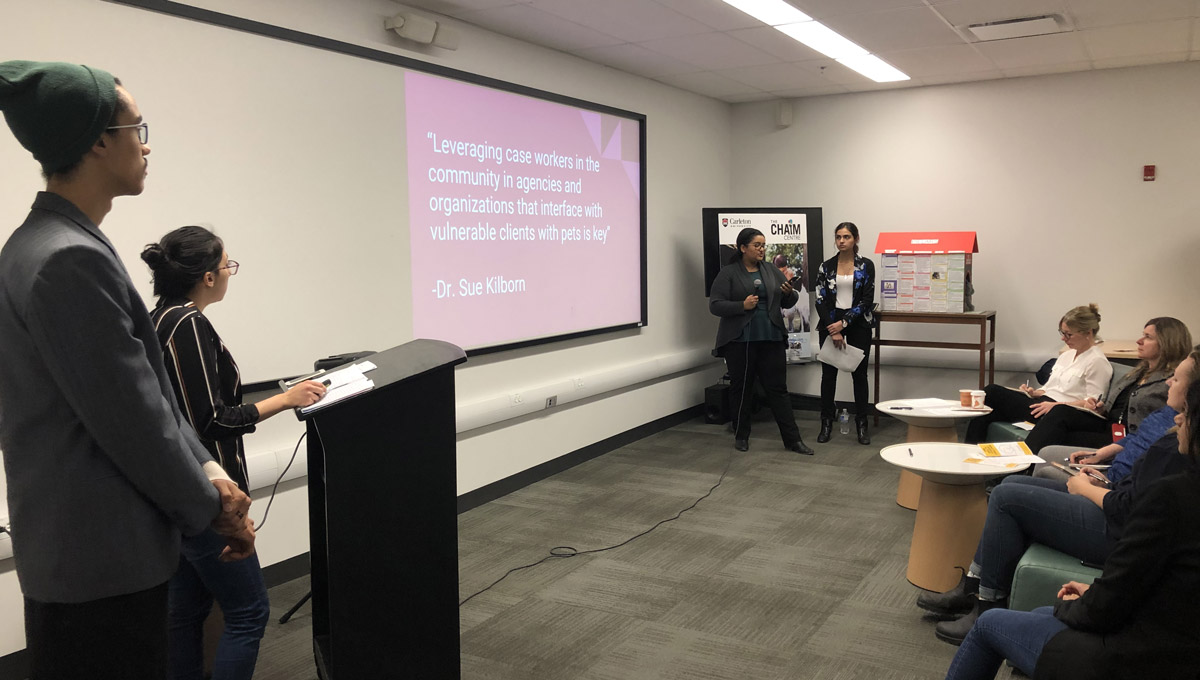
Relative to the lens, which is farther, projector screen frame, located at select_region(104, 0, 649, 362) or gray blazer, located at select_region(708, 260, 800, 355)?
gray blazer, located at select_region(708, 260, 800, 355)

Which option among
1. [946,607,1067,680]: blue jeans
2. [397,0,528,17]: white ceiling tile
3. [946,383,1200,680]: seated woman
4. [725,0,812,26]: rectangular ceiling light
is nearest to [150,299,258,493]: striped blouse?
[946,607,1067,680]: blue jeans

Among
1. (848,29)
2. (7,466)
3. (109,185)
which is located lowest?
(7,466)

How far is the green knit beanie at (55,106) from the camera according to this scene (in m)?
1.21

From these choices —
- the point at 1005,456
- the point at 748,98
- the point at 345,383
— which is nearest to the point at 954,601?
the point at 1005,456

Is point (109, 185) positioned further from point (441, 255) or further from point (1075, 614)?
point (441, 255)

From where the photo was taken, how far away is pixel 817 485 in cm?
494

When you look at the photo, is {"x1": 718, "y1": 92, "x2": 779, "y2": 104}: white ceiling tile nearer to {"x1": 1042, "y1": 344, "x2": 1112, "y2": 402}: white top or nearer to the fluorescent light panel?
the fluorescent light panel

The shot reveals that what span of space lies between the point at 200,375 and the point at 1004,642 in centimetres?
208

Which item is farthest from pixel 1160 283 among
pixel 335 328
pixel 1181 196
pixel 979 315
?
pixel 335 328

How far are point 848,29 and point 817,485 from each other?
2641 mm

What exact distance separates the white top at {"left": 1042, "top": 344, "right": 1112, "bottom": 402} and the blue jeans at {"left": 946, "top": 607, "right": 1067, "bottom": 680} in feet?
8.77

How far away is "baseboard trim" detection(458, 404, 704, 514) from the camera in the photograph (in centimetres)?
463

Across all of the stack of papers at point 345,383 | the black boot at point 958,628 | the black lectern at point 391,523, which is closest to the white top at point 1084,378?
the black boot at point 958,628

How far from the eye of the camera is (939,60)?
554cm
